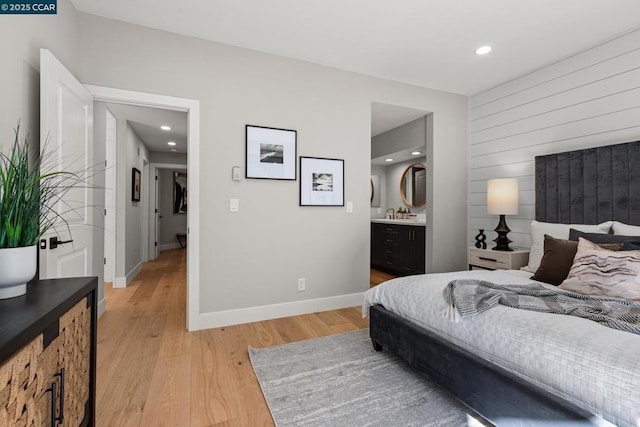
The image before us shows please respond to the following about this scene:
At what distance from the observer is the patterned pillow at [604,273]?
165 centimetres

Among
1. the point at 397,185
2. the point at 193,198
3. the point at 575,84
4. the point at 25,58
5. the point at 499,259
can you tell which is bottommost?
the point at 499,259

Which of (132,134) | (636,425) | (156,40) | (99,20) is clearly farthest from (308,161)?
(132,134)

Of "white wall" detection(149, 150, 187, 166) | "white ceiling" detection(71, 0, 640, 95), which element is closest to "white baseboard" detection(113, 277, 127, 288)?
"white ceiling" detection(71, 0, 640, 95)

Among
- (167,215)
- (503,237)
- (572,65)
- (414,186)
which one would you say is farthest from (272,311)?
(167,215)

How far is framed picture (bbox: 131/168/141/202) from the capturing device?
458 cm

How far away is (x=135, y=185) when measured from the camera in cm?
478

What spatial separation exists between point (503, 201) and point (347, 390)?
2560 mm

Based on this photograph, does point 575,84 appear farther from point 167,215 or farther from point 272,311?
point 167,215

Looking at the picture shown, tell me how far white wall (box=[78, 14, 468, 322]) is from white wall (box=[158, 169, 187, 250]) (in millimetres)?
5850

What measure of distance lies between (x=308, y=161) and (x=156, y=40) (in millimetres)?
1671

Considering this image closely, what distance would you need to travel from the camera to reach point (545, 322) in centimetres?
130

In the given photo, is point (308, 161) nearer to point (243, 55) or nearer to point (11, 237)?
point (243, 55)

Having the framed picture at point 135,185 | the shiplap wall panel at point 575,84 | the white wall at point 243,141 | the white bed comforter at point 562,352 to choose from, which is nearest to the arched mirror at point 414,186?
the shiplap wall panel at point 575,84

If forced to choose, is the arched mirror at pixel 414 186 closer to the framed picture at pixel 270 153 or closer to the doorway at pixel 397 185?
the doorway at pixel 397 185
